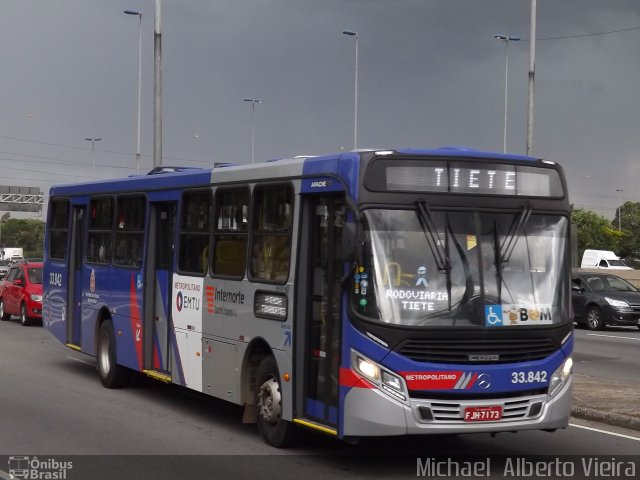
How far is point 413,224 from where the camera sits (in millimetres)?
9289

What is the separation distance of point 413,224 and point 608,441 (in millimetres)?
3692

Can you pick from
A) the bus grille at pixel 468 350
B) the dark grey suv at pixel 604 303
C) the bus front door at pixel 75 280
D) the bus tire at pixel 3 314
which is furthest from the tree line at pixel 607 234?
the bus grille at pixel 468 350

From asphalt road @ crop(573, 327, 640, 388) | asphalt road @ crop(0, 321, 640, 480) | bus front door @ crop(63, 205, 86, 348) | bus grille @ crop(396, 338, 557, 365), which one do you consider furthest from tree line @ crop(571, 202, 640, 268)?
bus grille @ crop(396, 338, 557, 365)

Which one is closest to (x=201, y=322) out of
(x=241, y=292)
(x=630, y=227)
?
(x=241, y=292)

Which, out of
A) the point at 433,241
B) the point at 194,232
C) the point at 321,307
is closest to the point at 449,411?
the point at 433,241

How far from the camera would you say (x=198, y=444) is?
10.8 m

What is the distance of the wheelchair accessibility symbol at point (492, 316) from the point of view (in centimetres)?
920

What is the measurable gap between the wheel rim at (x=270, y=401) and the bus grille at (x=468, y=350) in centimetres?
196

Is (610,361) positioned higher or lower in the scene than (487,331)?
lower

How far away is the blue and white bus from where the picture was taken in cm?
905

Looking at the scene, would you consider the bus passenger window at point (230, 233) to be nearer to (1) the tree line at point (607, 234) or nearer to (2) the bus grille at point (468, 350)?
(2) the bus grille at point (468, 350)

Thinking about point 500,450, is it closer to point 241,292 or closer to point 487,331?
point 487,331

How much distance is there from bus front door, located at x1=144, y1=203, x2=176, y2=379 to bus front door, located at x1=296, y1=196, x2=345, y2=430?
3713mm

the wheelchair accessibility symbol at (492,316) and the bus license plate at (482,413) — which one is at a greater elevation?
the wheelchair accessibility symbol at (492,316)
